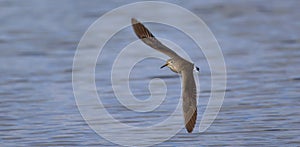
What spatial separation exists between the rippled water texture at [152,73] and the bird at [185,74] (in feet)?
3.56

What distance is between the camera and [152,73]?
41.4ft

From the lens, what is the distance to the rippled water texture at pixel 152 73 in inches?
383

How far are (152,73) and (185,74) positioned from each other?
14.6ft

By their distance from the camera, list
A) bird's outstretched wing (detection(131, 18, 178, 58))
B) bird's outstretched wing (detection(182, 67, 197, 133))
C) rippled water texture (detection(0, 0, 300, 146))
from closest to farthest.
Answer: bird's outstretched wing (detection(182, 67, 197, 133))
bird's outstretched wing (detection(131, 18, 178, 58))
rippled water texture (detection(0, 0, 300, 146))

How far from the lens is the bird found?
7.64m

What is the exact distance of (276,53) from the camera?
534 inches

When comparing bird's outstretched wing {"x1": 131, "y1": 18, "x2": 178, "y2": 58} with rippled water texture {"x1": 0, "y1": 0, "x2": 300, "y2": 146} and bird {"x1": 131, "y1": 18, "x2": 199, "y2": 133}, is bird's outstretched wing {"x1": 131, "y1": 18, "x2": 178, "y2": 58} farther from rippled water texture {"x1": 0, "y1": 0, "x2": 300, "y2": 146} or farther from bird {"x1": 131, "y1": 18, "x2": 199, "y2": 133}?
rippled water texture {"x1": 0, "y1": 0, "x2": 300, "y2": 146}

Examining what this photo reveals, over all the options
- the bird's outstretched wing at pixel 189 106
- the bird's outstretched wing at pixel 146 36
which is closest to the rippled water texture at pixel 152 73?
the bird's outstretched wing at pixel 146 36

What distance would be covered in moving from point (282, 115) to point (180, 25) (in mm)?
5843

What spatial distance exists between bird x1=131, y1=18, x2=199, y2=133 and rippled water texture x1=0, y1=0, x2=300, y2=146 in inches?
42.7

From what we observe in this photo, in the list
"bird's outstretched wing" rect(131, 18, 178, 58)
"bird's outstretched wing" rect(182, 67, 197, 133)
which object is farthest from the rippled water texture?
"bird's outstretched wing" rect(182, 67, 197, 133)

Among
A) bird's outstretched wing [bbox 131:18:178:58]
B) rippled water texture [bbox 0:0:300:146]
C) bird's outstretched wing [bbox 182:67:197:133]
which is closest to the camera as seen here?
bird's outstretched wing [bbox 182:67:197:133]

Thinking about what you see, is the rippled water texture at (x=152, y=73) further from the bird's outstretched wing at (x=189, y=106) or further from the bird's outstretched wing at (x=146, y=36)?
the bird's outstretched wing at (x=189, y=106)

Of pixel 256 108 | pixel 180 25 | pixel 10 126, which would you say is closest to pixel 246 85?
pixel 256 108
